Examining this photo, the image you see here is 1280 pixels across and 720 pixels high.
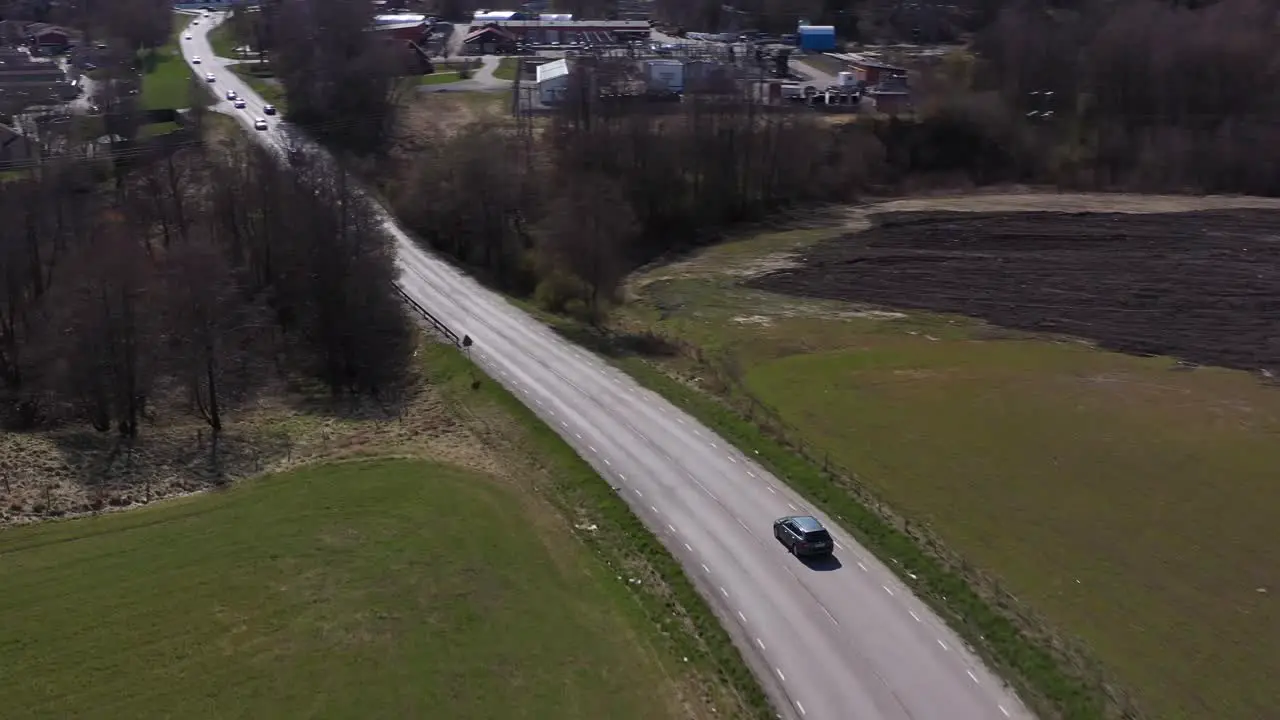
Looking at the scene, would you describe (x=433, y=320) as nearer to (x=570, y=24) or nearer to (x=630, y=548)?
(x=630, y=548)

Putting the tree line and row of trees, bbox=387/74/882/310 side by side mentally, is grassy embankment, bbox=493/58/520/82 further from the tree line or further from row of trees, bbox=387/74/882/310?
row of trees, bbox=387/74/882/310

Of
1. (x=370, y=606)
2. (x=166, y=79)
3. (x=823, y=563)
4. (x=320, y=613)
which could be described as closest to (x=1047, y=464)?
(x=823, y=563)

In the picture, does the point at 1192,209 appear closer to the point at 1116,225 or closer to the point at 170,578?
the point at 1116,225

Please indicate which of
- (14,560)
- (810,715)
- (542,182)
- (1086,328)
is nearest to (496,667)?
(810,715)

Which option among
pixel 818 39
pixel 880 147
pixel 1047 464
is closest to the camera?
pixel 1047 464

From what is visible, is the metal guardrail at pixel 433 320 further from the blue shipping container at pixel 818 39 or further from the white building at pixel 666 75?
the blue shipping container at pixel 818 39

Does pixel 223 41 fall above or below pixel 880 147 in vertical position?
above

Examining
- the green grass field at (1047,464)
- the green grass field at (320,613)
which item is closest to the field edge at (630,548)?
the green grass field at (320,613)
